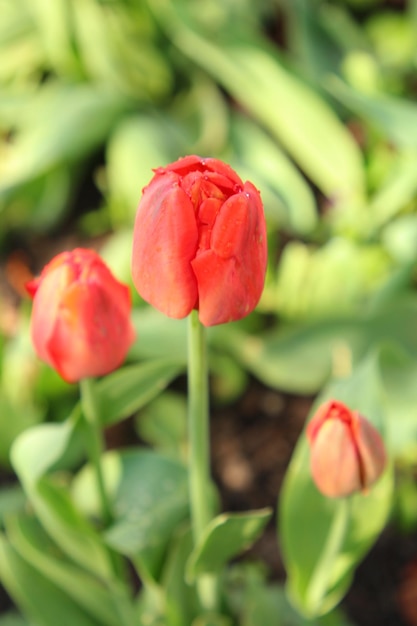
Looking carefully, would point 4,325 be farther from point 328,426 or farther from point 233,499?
point 328,426

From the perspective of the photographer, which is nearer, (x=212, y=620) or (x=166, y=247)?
(x=166, y=247)

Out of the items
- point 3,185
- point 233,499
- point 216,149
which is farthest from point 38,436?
point 216,149

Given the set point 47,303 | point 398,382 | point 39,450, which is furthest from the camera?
point 398,382

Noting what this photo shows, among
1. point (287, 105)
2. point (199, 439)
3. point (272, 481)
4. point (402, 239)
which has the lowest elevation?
point (272, 481)

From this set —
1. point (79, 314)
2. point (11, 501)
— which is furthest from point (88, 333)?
point (11, 501)

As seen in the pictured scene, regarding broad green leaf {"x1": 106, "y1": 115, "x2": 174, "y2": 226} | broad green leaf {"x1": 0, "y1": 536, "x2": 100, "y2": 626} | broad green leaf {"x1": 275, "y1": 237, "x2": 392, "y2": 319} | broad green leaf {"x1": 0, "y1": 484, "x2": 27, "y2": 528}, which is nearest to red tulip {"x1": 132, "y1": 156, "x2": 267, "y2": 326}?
broad green leaf {"x1": 0, "y1": 536, "x2": 100, "y2": 626}

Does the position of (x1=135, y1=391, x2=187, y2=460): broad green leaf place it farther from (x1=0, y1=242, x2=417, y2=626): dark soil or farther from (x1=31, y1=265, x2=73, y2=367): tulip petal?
(x1=31, y1=265, x2=73, y2=367): tulip petal

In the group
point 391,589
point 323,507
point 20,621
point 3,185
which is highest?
point 3,185

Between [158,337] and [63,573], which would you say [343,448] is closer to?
[63,573]
